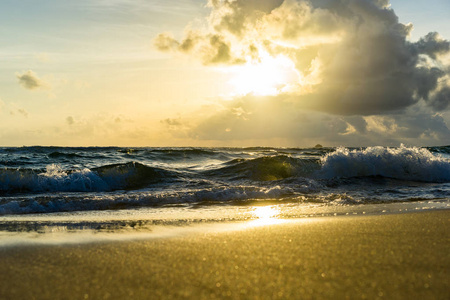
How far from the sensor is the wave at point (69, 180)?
11445mm

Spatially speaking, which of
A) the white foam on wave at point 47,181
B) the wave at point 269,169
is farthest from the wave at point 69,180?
the wave at point 269,169

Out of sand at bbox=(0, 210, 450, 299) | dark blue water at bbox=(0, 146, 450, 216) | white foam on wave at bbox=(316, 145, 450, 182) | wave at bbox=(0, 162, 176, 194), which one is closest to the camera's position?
sand at bbox=(0, 210, 450, 299)

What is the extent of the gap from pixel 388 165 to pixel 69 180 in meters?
12.0

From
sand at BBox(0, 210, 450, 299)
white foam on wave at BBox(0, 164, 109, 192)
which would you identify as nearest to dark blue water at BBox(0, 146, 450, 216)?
white foam on wave at BBox(0, 164, 109, 192)

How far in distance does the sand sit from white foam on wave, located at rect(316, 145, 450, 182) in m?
11.2

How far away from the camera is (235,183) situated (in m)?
12.5

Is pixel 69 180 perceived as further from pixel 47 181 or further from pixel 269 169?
pixel 269 169

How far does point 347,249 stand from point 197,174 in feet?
38.7

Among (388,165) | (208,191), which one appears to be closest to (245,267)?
(208,191)

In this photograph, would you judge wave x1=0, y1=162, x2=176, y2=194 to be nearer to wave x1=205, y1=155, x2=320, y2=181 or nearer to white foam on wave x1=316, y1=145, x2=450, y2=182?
wave x1=205, y1=155, x2=320, y2=181

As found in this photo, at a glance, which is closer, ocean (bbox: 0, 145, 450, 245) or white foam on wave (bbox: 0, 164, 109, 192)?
ocean (bbox: 0, 145, 450, 245)

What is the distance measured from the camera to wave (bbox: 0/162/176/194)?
37.6ft

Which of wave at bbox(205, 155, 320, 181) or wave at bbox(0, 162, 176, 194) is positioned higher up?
wave at bbox(205, 155, 320, 181)

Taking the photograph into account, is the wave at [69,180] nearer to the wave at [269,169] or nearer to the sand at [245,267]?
the wave at [269,169]
